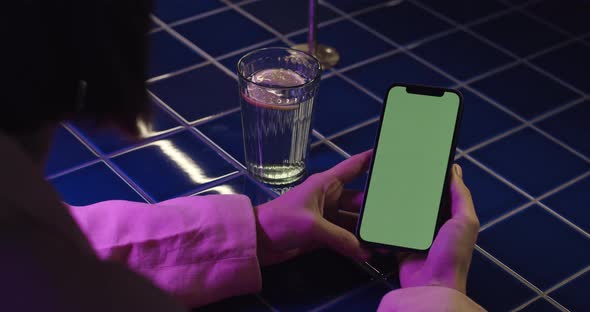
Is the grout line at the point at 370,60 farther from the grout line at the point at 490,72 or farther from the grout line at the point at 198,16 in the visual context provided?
the grout line at the point at 198,16

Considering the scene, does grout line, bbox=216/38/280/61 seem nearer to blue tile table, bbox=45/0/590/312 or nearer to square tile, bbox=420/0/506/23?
blue tile table, bbox=45/0/590/312

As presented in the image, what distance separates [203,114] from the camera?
1159 millimetres

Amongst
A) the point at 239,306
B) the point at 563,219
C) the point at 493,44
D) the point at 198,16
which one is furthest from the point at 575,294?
the point at 198,16

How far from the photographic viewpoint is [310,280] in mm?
871

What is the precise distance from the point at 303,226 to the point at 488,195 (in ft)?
0.87

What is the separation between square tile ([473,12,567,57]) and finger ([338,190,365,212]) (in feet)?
1.75

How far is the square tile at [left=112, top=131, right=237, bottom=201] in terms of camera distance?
1012 mm

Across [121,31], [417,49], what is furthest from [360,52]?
[121,31]

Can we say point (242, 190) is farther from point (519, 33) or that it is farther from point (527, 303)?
point (519, 33)

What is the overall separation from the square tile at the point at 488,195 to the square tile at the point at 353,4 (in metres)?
0.48

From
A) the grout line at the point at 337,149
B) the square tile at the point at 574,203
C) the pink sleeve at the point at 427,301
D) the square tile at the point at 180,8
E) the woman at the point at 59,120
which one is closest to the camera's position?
the woman at the point at 59,120

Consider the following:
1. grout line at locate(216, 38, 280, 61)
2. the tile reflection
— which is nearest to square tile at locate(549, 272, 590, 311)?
the tile reflection

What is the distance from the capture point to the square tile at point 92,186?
98 centimetres

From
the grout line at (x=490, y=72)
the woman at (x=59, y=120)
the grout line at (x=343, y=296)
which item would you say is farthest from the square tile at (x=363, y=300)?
the grout line at (x=490, y=72)
